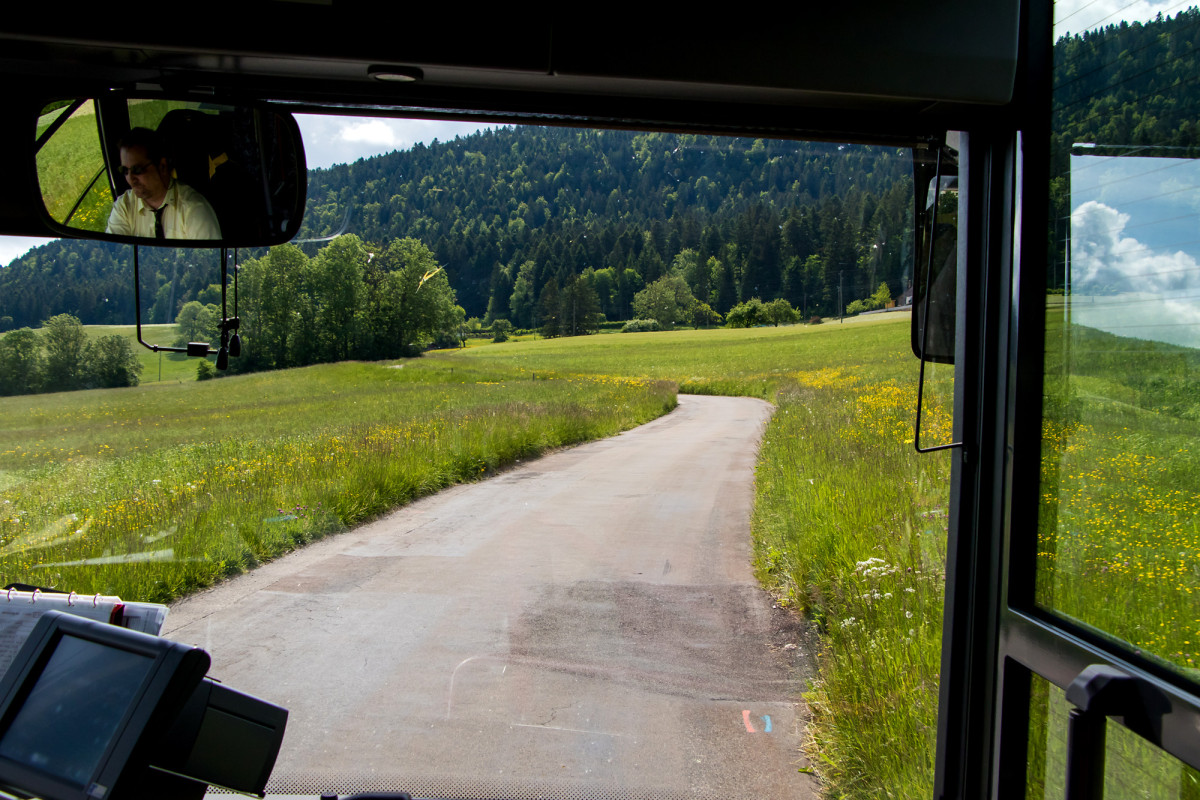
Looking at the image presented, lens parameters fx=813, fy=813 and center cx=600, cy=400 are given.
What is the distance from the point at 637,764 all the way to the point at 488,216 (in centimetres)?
230

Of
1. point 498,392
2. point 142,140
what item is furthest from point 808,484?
point 142,140

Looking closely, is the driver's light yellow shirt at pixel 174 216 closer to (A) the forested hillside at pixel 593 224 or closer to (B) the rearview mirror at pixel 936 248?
(A) the forested hillside at pixel 593 224

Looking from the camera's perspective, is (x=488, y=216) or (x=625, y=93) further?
(x=488, y=216)

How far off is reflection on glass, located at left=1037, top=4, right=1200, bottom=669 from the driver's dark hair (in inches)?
76.3

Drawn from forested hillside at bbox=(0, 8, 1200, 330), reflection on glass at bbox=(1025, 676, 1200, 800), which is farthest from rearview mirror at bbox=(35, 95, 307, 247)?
reflection on glass at bbox=(1025, 676, 1200, 800)

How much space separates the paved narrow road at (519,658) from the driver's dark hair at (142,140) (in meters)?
2.03

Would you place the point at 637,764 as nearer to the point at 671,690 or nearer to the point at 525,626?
the point at 671,690

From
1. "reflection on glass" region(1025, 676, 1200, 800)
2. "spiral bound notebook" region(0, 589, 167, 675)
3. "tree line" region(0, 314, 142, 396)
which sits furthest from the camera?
"tree line" region(0, 314, 142, 396)

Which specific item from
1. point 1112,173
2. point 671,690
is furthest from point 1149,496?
point 671,690

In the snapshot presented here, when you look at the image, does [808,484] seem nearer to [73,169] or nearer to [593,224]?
[593,224]

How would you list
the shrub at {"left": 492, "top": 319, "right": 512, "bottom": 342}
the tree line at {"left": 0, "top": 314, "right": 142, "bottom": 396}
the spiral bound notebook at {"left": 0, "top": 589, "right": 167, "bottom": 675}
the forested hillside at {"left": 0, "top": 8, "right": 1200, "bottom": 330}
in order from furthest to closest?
the shrub at {"left": 492, "top": 319, "right": 512, "bottom": 342}
the tree line at {"left": 0, "top": 314, "right": 142, "bottom": 396}
the spiral bound notebook at {"left": 0, "top": 589, "right": 167, "bottom": 675}
the forested hillside at {"left": 0, "top": 8, "right": 1200, "bottom": 330}

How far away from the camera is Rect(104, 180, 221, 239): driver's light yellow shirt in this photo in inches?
73.2

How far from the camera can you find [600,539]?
5.57 m

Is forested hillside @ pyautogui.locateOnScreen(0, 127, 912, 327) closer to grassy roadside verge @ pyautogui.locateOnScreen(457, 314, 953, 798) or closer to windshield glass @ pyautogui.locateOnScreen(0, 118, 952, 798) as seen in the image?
windshield glass @ pyautogui.locateOnScreen(0, 118, 952, 798)
